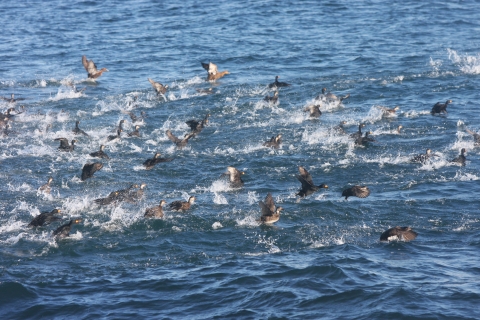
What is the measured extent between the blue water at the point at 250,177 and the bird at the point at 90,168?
0.27 meters

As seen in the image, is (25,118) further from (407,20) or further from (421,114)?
(407,20)

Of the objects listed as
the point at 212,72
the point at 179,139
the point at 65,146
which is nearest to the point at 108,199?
the point at 65,146

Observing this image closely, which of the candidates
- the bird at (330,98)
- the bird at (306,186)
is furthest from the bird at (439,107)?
the bird at (306,186)

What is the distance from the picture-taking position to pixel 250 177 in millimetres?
18297

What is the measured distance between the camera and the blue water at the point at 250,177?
1232 cm

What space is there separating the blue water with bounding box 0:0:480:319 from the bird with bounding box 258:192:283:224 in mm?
179

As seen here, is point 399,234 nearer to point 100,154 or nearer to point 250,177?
point 250,177

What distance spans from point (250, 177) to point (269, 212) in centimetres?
327

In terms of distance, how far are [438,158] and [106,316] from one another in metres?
10.9

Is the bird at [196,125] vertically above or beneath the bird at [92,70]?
beneath

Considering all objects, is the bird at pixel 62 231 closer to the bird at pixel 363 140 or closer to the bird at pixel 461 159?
the bird at pixel 363 140

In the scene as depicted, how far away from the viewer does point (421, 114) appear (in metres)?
22.9

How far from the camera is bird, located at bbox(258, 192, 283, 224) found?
1511 cm

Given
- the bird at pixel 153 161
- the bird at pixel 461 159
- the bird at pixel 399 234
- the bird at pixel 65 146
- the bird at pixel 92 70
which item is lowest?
the bird at pixel 399 234
